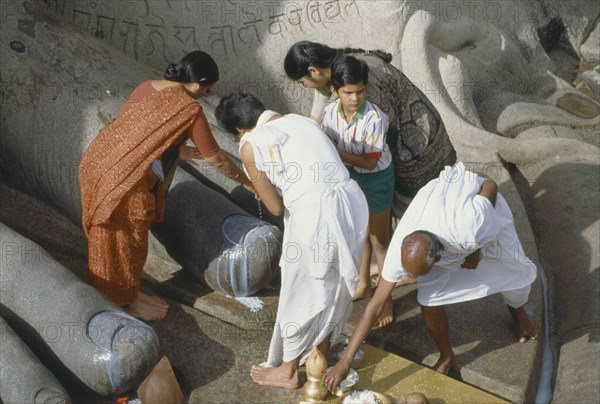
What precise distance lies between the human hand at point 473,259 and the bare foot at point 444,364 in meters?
0.50

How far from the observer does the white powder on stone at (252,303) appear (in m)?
3.95

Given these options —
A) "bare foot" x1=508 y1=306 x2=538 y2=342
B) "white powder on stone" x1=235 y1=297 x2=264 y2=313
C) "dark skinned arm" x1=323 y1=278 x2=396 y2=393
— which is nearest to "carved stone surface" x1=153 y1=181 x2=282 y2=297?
"white powder on stone" x1=235 y1=297 x2=264 y2=313

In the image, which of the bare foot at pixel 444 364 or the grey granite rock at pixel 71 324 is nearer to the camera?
the grey granite rock at pixel 71 324

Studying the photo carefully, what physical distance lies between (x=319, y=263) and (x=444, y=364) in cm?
85

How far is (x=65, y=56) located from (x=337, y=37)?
1810 mm

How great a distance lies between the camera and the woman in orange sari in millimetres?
3566

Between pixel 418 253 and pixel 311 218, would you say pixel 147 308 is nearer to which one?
pixel 311 218

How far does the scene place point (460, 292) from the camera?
3.59 m

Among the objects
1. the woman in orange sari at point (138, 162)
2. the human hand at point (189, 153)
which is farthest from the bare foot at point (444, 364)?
the human hand at point (189, 153)

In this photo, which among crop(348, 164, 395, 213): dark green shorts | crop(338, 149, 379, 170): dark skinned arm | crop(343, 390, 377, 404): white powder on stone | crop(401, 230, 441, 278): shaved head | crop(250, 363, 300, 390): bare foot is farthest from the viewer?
crop(348, 164, 395, 213): dark green shorts

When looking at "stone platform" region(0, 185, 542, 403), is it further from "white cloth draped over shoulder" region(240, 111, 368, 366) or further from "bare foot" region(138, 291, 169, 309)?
"white cloth draped over shoulder" region(240, 111, 368, 366)

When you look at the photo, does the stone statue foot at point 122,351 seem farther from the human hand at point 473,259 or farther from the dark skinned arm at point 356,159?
the human hand at point 473,259

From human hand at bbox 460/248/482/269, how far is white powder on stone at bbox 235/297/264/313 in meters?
1.03

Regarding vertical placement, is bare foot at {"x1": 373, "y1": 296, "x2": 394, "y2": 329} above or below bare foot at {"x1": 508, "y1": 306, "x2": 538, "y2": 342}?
below
